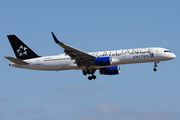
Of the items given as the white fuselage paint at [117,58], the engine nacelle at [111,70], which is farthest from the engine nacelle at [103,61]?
the engine nacelle at [111,70]

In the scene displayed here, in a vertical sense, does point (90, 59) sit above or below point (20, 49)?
below

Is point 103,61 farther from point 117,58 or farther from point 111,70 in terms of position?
point 111,70

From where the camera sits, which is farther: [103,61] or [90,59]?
[90,59]

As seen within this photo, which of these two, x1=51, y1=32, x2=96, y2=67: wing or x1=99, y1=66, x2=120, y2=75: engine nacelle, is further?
x1=99, y1=66, x2=120, y2=75: engine nacelle

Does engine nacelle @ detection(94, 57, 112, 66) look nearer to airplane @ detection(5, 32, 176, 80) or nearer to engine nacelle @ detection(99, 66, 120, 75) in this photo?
airplane @ detection(5, 32, 176, 80)

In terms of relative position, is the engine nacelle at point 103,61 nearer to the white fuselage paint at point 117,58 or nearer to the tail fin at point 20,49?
the white fuselage paint at point 117,58

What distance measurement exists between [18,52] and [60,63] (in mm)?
9301

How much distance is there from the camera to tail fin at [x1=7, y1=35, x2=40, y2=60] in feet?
211

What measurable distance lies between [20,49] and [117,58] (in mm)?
18540

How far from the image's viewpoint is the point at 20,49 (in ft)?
214

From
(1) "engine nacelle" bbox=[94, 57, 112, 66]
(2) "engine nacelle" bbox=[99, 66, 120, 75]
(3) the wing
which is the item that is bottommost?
(2) "engine nacelle" bbox=[99, 66, 120, 75]

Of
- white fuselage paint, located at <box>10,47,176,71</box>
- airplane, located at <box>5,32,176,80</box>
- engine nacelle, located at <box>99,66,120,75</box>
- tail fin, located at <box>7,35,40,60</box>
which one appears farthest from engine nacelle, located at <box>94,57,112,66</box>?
tail fin, located at <box>7,35,40,60</box>

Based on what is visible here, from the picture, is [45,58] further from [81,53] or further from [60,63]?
[81,53]

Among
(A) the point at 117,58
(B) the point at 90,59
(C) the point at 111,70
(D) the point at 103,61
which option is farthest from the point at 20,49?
(A) the point at 117,58
